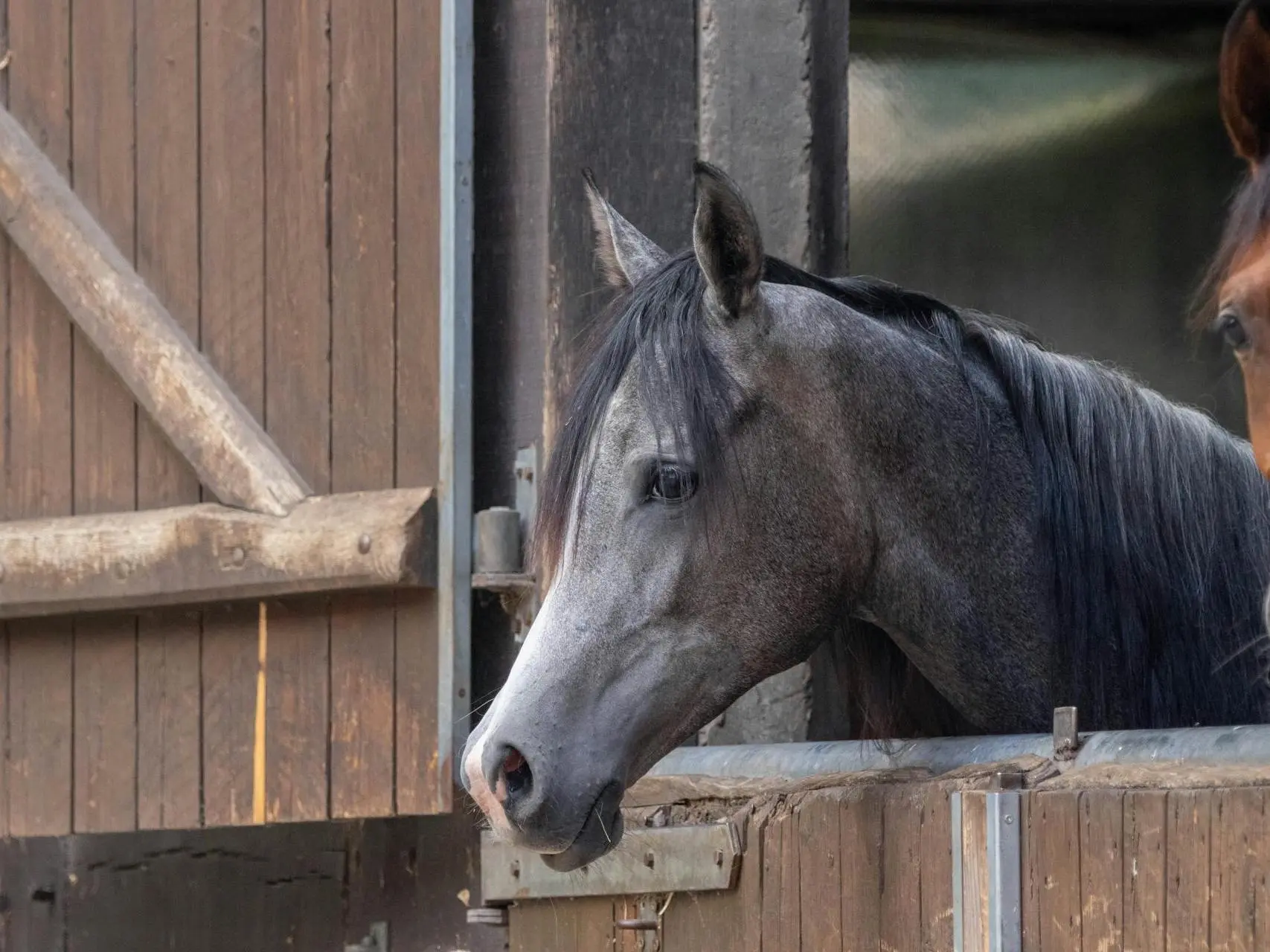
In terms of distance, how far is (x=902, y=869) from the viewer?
8.51ft

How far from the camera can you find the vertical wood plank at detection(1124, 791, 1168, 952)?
7.05 feet

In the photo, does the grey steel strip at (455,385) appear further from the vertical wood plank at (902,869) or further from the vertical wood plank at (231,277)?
the vertical wood plank at (902,869)

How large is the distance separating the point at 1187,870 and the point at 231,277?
246 centimetres

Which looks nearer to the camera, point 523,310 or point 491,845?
point 491,845

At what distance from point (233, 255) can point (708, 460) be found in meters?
1.56

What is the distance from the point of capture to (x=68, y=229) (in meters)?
4.12

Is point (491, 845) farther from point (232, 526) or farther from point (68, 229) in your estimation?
point (68, 229)

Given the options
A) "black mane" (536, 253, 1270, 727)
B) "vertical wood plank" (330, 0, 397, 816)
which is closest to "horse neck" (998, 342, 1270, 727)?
"black mane" (536, 253, 1270, 727)

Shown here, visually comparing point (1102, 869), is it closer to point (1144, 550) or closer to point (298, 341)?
point (1144, 550)

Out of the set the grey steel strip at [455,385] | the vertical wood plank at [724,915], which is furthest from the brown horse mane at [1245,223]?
the grey steel strip at [455,385]

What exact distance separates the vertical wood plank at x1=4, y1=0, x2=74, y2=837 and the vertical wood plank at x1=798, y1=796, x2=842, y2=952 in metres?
1.87

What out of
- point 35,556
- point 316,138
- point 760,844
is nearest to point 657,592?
point 760,844

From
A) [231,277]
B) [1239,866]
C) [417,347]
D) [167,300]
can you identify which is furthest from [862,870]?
[167,300]

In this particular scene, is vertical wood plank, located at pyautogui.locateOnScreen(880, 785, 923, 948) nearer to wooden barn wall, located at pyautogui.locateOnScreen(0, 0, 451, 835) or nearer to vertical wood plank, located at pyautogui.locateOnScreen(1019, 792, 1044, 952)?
vertical wood plank, located at pyautogui.locateOnScreen(1019, 792, 1044, 952)
